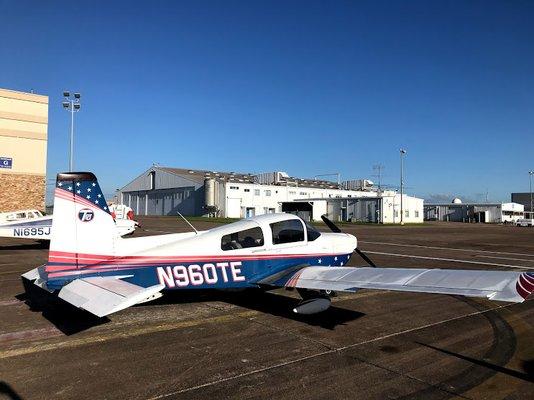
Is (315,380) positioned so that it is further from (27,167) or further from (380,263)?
(27,167)

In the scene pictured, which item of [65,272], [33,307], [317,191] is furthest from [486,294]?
[317,191]

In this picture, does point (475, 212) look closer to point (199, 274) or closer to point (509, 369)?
point (199, 274)

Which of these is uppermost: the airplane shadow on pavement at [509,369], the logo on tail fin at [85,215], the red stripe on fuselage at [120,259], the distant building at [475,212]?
the distant building at [475,212]

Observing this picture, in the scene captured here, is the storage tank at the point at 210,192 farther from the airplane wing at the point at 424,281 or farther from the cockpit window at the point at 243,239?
the airplane wing at the point at 424,281

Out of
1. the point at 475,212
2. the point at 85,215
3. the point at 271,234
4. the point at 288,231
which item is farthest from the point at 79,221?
the point at 475,212

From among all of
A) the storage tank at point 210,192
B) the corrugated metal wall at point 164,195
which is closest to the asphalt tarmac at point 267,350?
the storage tank at point 210,192

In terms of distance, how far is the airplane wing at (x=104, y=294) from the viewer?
529 cm

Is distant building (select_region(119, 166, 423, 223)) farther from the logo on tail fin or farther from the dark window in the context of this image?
the logo on tail fin

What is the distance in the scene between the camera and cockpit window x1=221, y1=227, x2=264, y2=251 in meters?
8.11

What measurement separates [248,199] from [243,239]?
67.0 meters

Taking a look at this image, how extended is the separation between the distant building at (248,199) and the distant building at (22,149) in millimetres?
34088

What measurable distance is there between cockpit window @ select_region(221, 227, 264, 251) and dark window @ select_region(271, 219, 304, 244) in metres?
0.35

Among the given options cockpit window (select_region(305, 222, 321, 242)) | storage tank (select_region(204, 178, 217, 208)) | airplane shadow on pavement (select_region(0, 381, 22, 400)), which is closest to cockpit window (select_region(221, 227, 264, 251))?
cockpit window (select_region(305, 222, 321, 242))

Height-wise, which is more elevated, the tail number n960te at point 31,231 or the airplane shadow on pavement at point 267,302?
the tail number n960te at point 31,231
